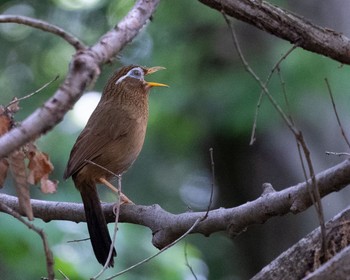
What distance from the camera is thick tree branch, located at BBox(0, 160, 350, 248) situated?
3.00m

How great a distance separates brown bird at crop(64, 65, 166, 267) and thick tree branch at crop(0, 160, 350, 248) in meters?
0.22

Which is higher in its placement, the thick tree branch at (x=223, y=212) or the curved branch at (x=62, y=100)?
the curved branch at (x=62, y=100)

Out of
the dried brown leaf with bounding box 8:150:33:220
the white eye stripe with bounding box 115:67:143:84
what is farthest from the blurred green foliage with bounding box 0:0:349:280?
the dried brown leaf with bounding box 8:150:33:220

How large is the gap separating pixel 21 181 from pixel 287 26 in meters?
1.22

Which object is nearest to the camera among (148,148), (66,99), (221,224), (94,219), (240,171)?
(66,99)

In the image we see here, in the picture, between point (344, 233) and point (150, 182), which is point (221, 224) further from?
point (150, 182)

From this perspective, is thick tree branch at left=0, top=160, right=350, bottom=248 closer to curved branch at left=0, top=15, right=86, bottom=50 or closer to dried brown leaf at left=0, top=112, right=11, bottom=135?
dried brown leaf at left=0, top=112, right=11, bottom=135

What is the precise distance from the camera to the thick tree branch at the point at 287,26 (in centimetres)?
339

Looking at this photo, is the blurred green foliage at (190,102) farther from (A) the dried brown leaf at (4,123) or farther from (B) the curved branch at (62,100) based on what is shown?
(B) the curved branch at (62,100)

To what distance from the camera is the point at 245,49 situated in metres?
8.06

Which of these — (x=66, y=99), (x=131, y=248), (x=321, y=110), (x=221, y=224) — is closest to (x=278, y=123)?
(x=321, y=110)

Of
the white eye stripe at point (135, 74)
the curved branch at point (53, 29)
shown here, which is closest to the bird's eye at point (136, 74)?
the white eye stripe at point (135, 74)

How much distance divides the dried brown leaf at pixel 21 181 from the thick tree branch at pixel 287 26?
1.00 meters

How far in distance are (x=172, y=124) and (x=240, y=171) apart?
2.94ft
